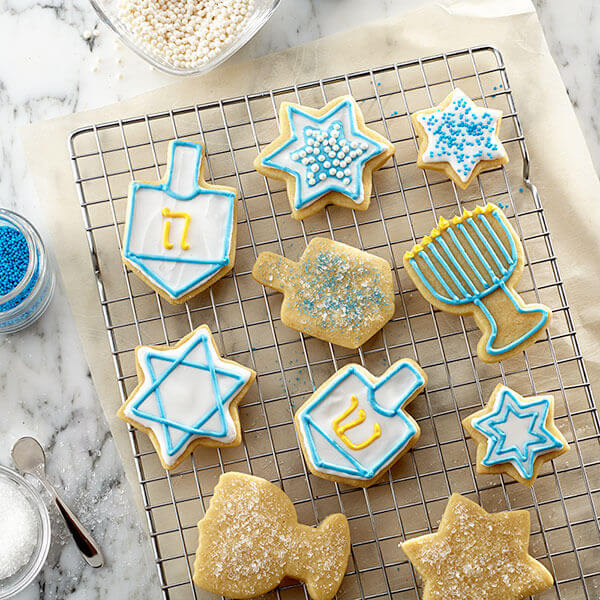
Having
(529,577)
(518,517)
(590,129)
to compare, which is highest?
(590,129)

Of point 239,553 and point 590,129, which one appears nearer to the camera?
point 239,553

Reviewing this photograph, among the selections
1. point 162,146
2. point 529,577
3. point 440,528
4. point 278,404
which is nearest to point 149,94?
point 162,146

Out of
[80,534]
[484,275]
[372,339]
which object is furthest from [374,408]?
[80,534]

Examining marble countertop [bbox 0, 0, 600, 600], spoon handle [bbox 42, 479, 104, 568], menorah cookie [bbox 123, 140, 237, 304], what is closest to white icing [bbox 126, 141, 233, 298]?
menorah cookie [bbox 123, 140, 237, 304]

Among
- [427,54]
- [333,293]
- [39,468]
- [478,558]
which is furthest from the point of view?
[427,54]

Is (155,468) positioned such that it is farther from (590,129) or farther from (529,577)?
(590,129)

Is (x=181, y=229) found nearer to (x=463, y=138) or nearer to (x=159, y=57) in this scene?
(x=159, y=57)

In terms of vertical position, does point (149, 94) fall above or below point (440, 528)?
above
